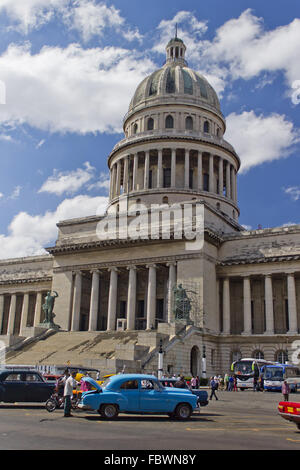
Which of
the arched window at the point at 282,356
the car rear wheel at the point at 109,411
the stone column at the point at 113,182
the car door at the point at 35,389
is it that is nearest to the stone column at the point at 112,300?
the arched window at the point at 282,356

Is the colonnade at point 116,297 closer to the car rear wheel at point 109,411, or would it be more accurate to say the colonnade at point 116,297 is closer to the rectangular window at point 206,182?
the rectangular window at point 206,182

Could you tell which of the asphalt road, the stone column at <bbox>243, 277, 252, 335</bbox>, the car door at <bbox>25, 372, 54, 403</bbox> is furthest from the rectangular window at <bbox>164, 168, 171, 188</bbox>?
the asphalt road

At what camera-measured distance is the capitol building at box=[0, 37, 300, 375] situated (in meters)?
47.8

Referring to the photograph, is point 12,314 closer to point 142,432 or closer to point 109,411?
point 109,411

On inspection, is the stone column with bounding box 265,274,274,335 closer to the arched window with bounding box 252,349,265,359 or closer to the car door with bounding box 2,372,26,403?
the arched window with bounding box 252,349,265,359

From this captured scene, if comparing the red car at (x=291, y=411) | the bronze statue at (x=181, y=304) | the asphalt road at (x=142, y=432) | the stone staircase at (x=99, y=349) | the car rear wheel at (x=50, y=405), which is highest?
the bronze statue at (x=181, y=304)

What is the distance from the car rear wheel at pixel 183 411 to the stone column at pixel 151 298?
3235 centimetres

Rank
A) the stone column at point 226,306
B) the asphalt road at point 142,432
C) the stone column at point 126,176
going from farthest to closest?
the stone column at point 126,176, the stone column at point 226,306, the asphalt road at point 142,432

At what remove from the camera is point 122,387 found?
61.0 ft

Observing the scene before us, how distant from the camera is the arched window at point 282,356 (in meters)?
49.5

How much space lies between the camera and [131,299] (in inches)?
2110

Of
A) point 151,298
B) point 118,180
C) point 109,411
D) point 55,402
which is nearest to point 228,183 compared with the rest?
point 118,180

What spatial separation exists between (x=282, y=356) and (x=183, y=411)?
3343 centimetres
